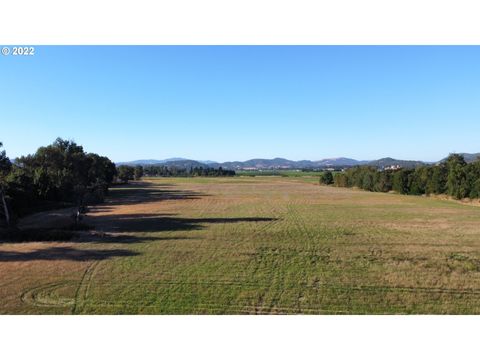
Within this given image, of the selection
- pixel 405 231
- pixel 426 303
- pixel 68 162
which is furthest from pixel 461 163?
pixel 68 162

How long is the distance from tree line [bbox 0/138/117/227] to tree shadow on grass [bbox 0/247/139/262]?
19.9 feet

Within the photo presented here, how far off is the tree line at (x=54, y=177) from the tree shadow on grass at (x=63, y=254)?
19.9 feet

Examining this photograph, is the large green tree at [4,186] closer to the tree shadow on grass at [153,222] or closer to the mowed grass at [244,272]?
the mowed grass at [244,272]

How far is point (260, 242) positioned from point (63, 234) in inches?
309

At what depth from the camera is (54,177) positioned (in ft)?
56.6

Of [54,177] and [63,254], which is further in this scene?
[54,177]

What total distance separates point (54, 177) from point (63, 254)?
8.37 meters

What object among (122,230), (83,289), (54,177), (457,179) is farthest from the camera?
(457,179)

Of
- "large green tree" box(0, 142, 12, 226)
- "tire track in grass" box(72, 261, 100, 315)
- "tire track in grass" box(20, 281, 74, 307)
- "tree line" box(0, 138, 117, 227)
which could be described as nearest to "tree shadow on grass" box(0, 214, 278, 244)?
"large green tree" box(0, 142, 12, 226)

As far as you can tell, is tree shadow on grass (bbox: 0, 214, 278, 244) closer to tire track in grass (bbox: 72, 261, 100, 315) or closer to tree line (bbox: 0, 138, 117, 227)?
tree line (bbox: 0, 138, 117, 227)

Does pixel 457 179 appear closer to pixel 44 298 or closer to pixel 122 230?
pixel 122 230

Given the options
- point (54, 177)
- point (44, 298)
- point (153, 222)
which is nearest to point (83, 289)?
point (44, 298)

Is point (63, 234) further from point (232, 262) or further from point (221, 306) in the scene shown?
point (221, 306)

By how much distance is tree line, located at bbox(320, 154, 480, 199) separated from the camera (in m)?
32.4
